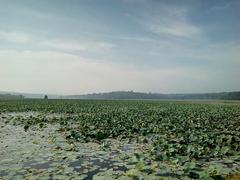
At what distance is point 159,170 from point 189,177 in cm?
98

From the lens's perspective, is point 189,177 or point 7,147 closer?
point 189,177

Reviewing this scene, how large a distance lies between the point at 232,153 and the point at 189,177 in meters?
3.91

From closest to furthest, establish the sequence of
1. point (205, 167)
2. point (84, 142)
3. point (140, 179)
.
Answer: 1. point (140, 179)
2. point (205, 167)
3. point (84, 142)

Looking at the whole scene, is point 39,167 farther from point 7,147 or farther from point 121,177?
point 7,147

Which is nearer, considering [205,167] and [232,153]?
[205,167]

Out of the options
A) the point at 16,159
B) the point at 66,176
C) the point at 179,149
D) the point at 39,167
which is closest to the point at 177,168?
the point at 179,149

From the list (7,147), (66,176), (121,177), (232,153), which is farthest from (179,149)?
(7,147)

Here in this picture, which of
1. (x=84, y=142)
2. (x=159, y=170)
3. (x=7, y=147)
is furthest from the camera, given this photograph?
(x=84, y=142)

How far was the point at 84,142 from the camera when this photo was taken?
14.6 m

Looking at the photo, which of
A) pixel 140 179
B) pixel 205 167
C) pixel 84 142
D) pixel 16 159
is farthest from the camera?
pixel 84 142

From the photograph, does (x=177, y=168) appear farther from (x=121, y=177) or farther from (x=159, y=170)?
(x=121, y=177)

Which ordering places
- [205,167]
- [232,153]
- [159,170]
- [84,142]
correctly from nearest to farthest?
[159,170] < [205,167] < [232,153] < [84,142]

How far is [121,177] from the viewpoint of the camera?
8.44m

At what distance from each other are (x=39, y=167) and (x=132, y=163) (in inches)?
112
